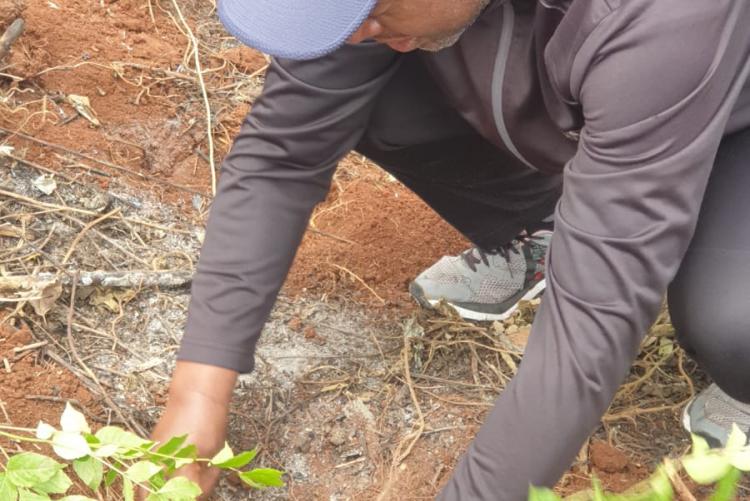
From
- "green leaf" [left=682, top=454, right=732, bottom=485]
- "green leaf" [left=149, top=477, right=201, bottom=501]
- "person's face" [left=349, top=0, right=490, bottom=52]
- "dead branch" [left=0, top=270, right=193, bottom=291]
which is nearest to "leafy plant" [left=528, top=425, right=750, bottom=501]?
"green leaf" [left=682, top=454, right=732, bottom=485]

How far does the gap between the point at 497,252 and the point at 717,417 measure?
25.7 inches

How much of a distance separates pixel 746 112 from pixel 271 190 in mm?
853

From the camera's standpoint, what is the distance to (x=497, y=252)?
222cm

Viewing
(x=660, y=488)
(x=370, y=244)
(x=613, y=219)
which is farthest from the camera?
(x=370, y=244)

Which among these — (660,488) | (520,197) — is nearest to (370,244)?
Result: (520,197)

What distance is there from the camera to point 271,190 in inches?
65.4

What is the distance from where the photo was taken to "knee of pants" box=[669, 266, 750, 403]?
150 cm

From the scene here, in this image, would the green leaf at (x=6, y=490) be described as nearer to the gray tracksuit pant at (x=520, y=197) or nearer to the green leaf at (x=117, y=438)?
the green leaf at (x=117, y=438)

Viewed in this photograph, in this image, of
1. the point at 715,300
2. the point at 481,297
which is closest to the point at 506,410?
the point at 715,300

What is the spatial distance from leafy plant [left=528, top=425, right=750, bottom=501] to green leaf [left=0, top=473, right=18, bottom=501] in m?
0.59

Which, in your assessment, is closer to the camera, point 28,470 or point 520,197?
point 28,470

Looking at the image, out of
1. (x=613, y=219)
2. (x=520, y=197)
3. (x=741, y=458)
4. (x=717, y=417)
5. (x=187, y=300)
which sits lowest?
(x=187, y=300)

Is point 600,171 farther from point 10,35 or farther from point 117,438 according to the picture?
point 10,35

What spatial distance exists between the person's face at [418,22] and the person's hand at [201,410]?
64 cm
